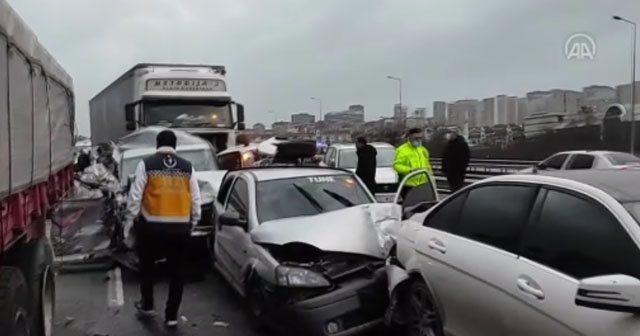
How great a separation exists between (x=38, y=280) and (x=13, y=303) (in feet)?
4.41

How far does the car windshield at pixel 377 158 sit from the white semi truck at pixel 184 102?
10.9ft

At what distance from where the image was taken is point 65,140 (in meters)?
9.01

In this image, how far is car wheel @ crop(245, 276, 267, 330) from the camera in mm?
5781

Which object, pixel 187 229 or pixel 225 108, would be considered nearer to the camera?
pixel 187 229

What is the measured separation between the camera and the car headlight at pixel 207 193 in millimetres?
9391

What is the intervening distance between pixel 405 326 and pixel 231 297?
2860mm

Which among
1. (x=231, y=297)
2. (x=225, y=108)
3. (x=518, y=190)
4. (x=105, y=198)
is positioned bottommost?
(x=231, y=297)

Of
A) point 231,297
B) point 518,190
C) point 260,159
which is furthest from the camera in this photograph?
point 260,159

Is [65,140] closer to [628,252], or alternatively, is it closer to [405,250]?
[405,250]

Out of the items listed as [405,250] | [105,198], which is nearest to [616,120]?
[105,198]

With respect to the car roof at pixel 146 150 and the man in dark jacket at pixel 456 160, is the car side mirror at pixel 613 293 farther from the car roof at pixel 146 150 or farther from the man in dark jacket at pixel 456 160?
the man in dark jacket at pixel 456 160

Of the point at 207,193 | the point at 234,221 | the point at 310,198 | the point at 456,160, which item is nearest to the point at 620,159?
the point at 456,160

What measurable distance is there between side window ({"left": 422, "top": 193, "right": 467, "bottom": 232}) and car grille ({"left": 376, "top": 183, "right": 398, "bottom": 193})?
9567mm

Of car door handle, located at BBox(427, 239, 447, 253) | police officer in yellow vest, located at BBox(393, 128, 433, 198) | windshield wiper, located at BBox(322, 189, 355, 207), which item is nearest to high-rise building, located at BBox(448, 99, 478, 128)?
police officer in yellow vest, located at BBox(393, 128, 433, 198)
